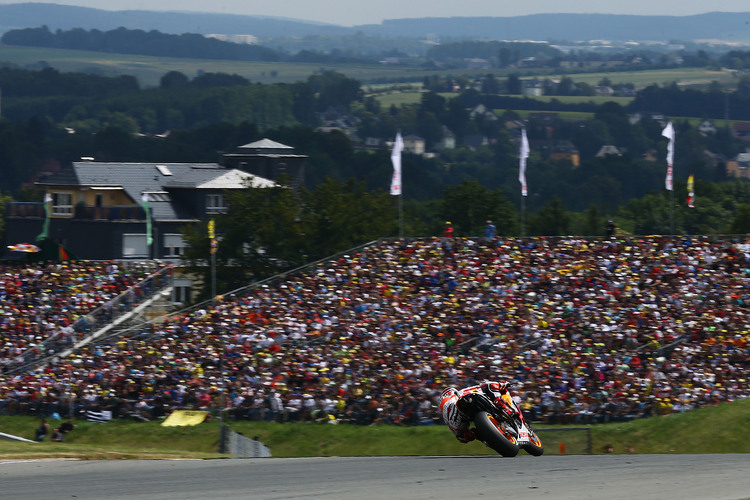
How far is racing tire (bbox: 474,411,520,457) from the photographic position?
709 inches

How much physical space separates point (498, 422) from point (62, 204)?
5756cm

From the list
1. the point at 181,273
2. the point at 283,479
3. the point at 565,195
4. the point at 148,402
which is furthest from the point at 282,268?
the point at 565,195

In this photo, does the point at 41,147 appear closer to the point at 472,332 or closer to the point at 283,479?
the point at 472,332

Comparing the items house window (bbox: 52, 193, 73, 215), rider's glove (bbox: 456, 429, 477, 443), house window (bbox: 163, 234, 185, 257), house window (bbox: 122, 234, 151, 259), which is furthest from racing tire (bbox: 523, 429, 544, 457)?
house window (bbox: 52, 193, 73, 215)

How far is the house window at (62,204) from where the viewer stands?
232 feet

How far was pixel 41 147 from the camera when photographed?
17912cm

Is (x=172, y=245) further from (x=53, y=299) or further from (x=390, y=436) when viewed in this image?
(x=390, y=436)

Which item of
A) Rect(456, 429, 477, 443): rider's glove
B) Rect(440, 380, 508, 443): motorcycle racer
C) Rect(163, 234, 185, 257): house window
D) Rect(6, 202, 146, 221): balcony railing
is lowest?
Rect(163, 234, 185, 257): house window

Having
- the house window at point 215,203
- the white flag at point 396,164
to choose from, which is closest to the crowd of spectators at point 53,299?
the white flag at point 396,164

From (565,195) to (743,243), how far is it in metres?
130

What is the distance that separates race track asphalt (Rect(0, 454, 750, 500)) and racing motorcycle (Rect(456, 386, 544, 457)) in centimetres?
40

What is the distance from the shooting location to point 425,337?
35.9 meters

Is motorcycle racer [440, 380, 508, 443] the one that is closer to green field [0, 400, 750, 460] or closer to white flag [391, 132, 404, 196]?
green field [0, 400, 750, 460]

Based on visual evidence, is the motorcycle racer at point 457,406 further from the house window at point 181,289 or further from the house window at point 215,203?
the house window at point 215,203
